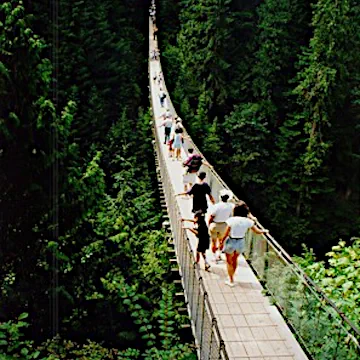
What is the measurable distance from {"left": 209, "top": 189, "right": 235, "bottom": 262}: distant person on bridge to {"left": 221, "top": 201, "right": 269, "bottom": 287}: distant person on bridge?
25 centimetres

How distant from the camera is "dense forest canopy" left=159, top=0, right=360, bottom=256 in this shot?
64.9ft

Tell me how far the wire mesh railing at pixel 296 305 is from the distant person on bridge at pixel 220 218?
0.35 metres

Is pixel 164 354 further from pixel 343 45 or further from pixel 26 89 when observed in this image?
pixel 343 45

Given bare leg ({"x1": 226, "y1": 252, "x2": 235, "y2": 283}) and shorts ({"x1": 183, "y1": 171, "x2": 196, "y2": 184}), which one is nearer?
bare leg ({"x1": 226, "y1": 252, "x2": 235, "y2": 283})

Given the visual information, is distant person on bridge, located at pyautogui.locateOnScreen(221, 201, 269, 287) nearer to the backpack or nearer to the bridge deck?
the bridge deck

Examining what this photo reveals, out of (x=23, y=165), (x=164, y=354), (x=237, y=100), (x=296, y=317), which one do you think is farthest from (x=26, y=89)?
(x=237, y=100)

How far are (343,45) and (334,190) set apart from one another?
212 inches

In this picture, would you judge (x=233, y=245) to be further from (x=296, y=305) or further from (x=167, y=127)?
(x=167, y=127)

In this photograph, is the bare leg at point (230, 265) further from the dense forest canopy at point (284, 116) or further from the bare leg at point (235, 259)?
the dense forest canopy at point (284, 116)

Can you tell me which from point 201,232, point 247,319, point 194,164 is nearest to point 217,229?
point 201,232

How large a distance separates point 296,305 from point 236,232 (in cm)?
98

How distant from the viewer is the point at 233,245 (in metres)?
5.99

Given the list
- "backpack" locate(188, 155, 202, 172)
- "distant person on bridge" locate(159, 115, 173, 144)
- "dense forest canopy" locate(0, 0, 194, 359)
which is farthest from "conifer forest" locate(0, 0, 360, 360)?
"backpack" locate(188, 155, 202, 172)

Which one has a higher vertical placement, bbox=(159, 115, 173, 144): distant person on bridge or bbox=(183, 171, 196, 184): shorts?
bbox=(159, 115, 173, 144): distant person on bridge
